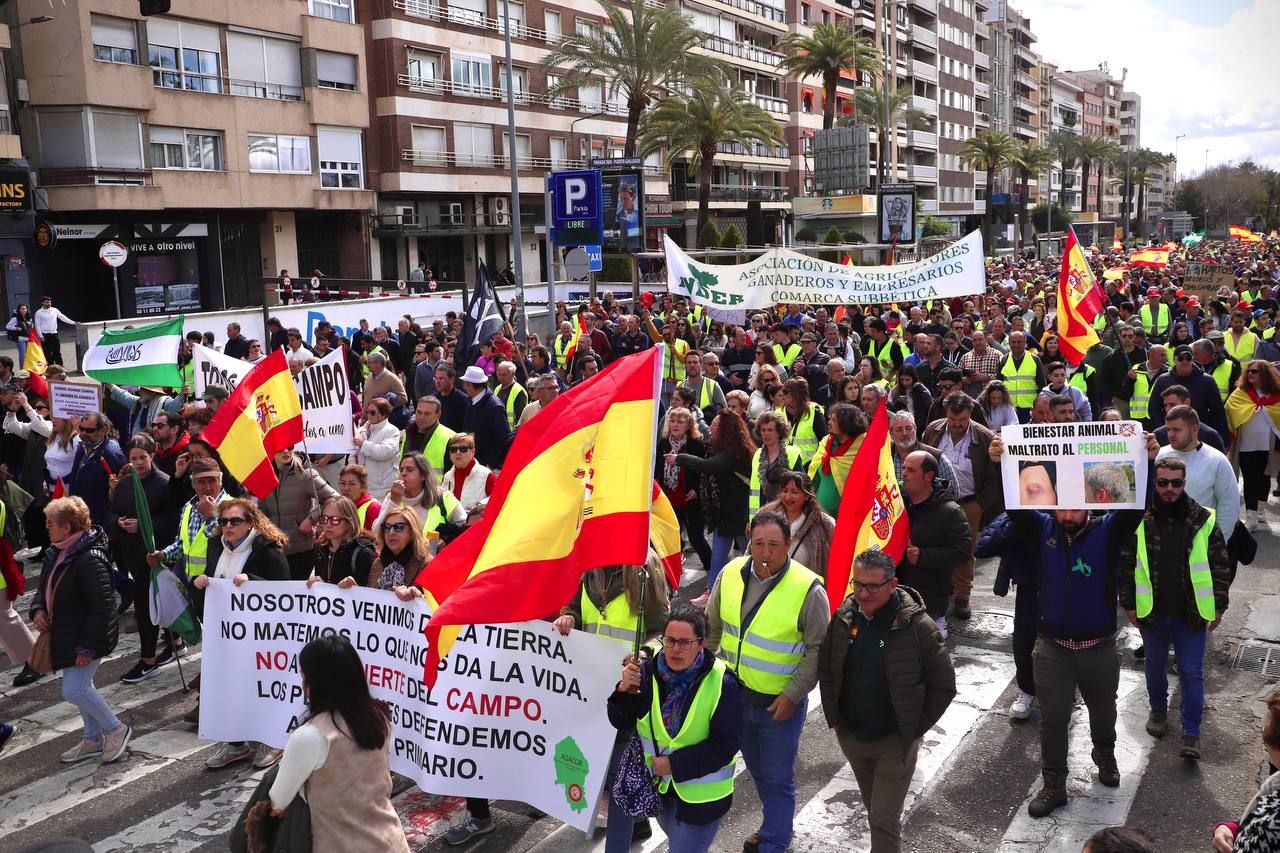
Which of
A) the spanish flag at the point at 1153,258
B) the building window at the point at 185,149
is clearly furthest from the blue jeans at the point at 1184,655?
the building window at the point at 185,149

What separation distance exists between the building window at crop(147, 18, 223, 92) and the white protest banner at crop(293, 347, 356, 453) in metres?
28.6

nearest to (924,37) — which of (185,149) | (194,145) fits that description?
(194,145)

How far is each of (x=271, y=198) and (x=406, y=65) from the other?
8660mm

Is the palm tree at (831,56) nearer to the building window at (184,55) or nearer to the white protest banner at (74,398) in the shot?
the building window at (184,55)

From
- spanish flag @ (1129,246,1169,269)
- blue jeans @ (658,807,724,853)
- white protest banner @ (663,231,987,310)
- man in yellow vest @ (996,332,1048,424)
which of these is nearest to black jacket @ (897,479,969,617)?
blue jeans @ (658,807,724,853)

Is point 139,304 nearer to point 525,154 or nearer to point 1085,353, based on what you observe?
point 525,154

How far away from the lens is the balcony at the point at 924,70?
8154cm

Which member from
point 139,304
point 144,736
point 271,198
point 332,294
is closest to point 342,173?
point 271,198

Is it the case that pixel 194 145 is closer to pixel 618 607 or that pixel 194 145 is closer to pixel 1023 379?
pixel 1023 379

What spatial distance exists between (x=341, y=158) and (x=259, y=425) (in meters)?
35.1

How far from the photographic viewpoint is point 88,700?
6812 millimetres

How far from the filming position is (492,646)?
224 inches

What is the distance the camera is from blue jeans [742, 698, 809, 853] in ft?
16.8

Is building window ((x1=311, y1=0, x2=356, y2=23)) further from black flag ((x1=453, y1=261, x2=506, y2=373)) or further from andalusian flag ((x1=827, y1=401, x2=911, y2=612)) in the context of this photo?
andalusian flag ((x1=827, y1=401, x2=911, y2=612))
